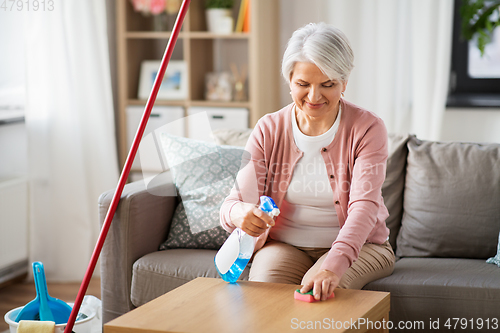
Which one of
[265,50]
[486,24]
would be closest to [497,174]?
[486,24]

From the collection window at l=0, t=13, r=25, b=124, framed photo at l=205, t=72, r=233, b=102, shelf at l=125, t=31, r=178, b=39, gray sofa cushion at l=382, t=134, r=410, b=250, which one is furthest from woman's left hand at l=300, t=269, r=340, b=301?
shelf at l=125, t=31, r=178, b=39

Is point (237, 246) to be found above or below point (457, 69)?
below

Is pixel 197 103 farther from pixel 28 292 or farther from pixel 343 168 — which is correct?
pixel 343 168

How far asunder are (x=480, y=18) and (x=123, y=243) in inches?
82.3

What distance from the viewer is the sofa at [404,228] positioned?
177cm

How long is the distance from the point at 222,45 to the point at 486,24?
4.71 feet

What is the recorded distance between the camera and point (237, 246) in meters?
1.44

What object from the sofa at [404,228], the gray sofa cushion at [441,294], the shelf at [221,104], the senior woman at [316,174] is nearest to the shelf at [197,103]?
the shelf at [221,104]

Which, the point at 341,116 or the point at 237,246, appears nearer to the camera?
the point at 237,246

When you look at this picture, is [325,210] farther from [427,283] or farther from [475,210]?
[475,210]

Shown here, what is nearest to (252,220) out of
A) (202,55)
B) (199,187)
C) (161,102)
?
(199,187)

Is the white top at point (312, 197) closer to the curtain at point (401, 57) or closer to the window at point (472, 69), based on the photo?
the curtain at point (401, 57)

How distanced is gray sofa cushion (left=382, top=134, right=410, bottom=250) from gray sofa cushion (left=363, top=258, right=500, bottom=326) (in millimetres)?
346

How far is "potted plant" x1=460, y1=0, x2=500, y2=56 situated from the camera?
9.27ft
